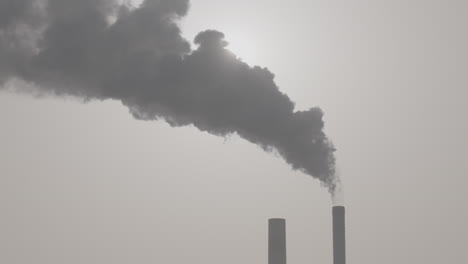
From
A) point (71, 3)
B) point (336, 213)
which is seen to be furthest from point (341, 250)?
point (71, 3)

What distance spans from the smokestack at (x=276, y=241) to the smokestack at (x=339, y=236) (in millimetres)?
1685

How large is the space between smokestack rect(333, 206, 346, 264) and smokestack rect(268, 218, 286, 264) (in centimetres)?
169

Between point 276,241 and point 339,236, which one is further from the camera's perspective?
point 339,236

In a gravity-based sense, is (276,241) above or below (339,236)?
below

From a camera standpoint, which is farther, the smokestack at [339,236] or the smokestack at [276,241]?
the smokestack at [339,236]

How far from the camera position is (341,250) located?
2248 cm

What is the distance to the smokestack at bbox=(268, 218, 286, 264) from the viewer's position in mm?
22156

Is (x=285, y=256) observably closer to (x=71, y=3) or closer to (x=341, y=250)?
(x=341, y=250)

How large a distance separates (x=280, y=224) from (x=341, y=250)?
7.03 feet

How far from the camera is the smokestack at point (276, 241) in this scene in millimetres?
22156

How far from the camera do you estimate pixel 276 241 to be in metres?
22.4

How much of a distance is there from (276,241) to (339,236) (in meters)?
2.10

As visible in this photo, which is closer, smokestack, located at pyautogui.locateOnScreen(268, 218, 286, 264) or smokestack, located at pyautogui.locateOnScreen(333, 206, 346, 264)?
smokestack, located at pyautogui.locateOnScreen(268, 218, 286, 264)

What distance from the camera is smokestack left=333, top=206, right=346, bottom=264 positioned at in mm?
22422
